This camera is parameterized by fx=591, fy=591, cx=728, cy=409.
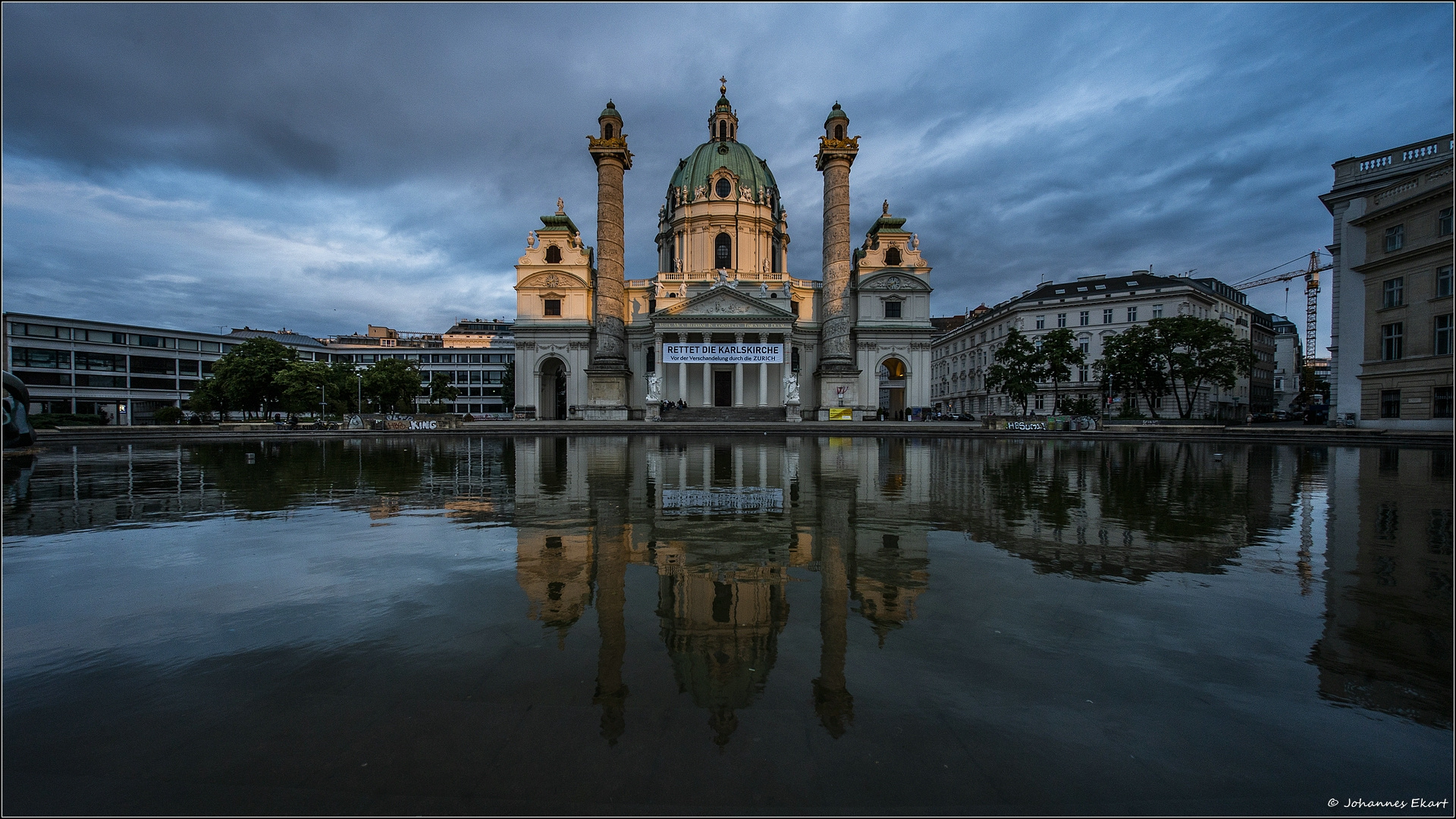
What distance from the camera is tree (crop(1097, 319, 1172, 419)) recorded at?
165 feet

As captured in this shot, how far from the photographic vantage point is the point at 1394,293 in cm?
3528

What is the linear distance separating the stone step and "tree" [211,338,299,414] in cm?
3386

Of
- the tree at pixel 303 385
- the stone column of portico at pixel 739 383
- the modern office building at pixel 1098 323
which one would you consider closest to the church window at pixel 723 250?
the stone column of portico at pixel 739 383

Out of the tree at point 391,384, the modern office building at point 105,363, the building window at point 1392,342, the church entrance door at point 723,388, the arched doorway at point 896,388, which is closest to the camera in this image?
the building window at point 1392,342

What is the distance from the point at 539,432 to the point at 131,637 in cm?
3592

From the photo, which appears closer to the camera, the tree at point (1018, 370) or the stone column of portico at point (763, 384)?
the tree at point (1018, 370)

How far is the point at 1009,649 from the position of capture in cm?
445

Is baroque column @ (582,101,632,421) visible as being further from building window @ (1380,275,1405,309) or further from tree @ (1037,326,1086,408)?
building window @ (1380,275,1405,309)

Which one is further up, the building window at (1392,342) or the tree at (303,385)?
the building window at (1392,342)

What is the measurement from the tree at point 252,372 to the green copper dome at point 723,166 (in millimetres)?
42816

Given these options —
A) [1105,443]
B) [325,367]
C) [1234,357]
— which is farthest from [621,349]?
[1234,357]

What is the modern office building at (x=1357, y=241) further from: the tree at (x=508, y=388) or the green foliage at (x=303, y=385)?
the tree at (x=508, y=388)

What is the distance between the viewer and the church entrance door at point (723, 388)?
202 feet

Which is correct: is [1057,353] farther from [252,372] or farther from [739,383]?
[252,372]
